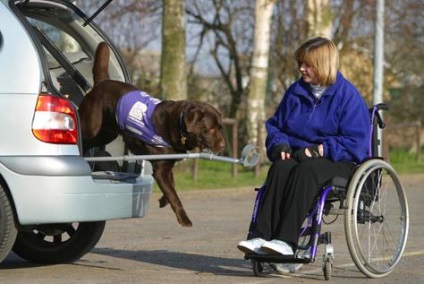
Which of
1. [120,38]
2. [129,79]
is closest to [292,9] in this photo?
[120,38]

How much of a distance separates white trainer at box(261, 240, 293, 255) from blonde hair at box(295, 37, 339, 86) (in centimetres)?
114

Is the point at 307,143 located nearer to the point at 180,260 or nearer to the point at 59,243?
the point at 180,260

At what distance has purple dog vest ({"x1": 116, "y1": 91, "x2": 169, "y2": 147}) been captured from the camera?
306 inches

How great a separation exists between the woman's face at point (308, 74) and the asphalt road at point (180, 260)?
132 cm

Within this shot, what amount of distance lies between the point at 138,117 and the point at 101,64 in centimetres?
69

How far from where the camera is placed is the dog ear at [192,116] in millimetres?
7844

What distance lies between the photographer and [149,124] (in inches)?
307

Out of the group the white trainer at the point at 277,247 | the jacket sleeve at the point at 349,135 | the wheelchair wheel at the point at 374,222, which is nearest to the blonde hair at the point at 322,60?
the jacket sleeve at the point at 349,135

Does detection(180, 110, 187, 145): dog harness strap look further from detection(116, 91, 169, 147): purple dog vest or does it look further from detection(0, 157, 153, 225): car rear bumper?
detection(0, 157, 153, 225): car rear bumper

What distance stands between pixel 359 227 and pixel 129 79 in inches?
85.8

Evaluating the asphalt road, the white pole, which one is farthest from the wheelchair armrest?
the white pole

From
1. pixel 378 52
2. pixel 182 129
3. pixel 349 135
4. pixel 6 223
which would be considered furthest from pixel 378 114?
pixel 378 52

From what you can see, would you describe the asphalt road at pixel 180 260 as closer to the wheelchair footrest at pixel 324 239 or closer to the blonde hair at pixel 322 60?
the wheelchair footrest at pixel 324 239

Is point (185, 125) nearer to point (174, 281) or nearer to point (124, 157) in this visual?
point (124, 157)
